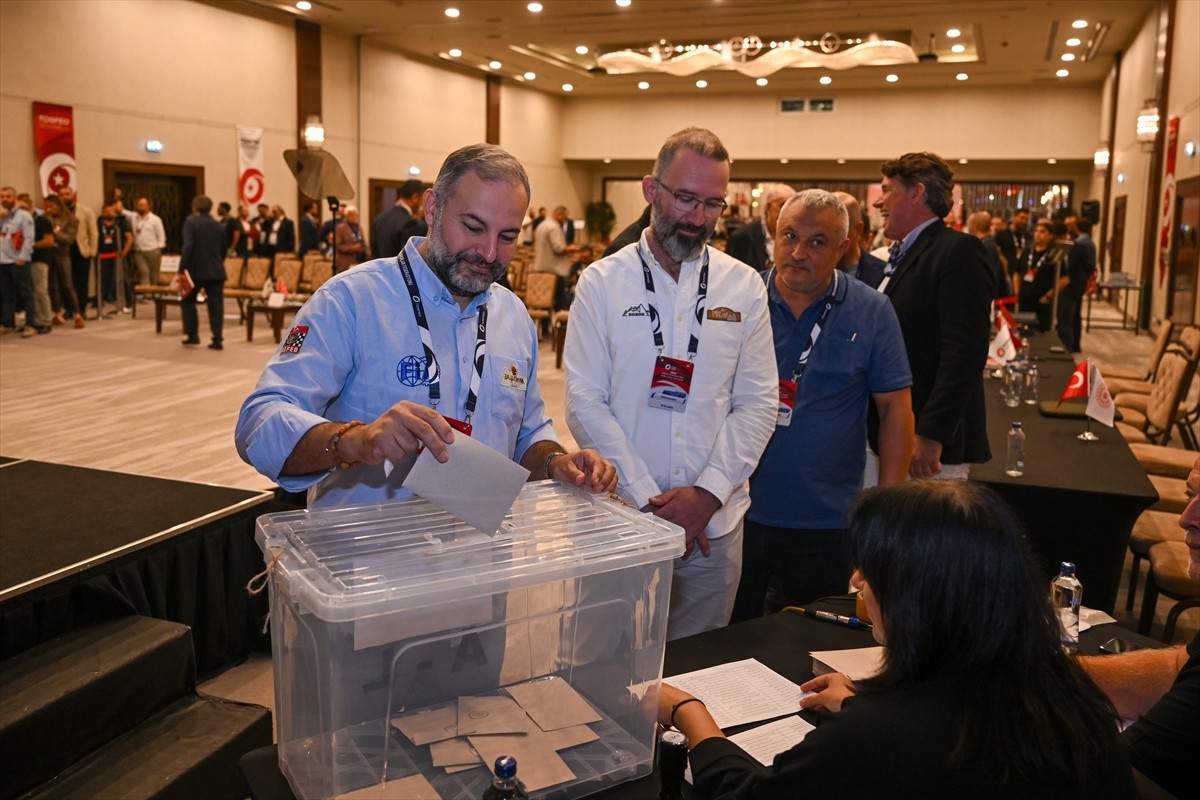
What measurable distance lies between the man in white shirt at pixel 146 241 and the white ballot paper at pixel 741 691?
1404cm

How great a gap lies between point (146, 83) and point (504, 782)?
49.2 feet

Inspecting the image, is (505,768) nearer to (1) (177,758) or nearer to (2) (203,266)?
(1) (177,758)

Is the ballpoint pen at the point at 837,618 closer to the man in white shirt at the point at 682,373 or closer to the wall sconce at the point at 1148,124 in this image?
the man in white shirt at the point at 682,373

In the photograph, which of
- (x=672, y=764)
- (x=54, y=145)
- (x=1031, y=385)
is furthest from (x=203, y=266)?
(x=672, y=764)

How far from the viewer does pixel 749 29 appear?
1566 cm

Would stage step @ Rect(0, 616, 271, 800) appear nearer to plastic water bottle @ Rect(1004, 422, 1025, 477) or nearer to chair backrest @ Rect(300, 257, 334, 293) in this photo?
plastic water bottle @ Rect(1004, 422, 1025, 477)

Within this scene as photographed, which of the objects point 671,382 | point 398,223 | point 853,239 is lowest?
point 671,382

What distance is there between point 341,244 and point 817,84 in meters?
13.3

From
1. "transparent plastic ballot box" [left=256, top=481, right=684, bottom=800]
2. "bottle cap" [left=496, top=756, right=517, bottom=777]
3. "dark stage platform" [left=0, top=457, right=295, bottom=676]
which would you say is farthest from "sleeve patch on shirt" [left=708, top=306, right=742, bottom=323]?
"dark stage platform" [left=0, top=457, right=295, bottom=676]

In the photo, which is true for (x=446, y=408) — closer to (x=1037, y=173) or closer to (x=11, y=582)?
(x=11, y=582)

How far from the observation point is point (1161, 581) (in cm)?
336

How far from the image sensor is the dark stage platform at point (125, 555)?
2580 millimetres

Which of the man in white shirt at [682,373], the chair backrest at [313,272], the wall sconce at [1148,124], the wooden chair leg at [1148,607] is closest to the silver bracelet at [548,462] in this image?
the man in white shirt at [682,373]

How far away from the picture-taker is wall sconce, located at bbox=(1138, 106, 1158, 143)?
12812 mm
